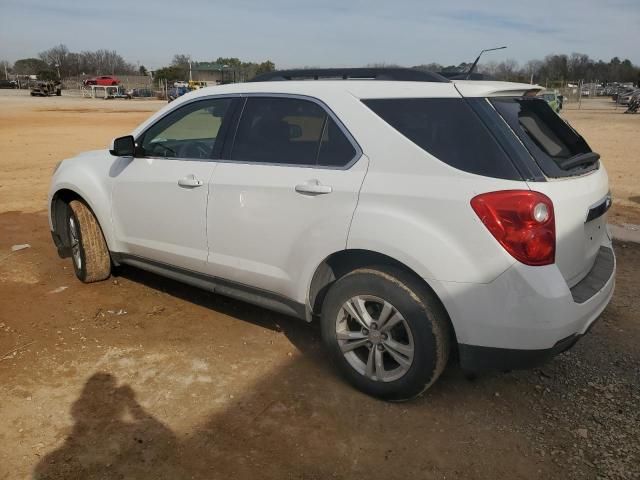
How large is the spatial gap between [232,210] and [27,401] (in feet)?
5.40

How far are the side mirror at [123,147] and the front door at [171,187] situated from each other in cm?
6

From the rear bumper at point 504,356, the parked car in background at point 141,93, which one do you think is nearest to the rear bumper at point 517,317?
the rear bumper at point 504,356

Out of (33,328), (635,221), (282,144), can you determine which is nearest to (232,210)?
(282,144)

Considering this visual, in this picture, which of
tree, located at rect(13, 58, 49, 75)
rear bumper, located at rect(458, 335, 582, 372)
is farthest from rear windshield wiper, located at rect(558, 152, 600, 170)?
tree, located at rect(13, 58, 49, 75)

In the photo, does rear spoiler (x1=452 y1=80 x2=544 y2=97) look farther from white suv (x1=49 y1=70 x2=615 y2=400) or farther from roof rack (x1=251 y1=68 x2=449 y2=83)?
roof rack (x1=251 y1=68 x2=449 y2=83)

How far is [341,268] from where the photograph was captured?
334 cm

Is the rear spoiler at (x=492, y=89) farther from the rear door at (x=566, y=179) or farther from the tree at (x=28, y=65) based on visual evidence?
the tree at (x=28, y=65)

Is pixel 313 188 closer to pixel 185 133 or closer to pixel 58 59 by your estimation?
pixel 185 133

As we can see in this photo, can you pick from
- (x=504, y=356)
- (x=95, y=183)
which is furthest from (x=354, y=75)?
(x=95, y=183)

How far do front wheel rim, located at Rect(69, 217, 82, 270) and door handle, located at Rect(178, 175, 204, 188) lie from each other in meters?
1.52

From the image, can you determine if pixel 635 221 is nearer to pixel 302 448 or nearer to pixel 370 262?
pixel 370 262

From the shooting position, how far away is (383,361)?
10.5ft

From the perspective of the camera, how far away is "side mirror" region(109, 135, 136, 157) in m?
4.24

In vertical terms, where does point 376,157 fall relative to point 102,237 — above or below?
above
